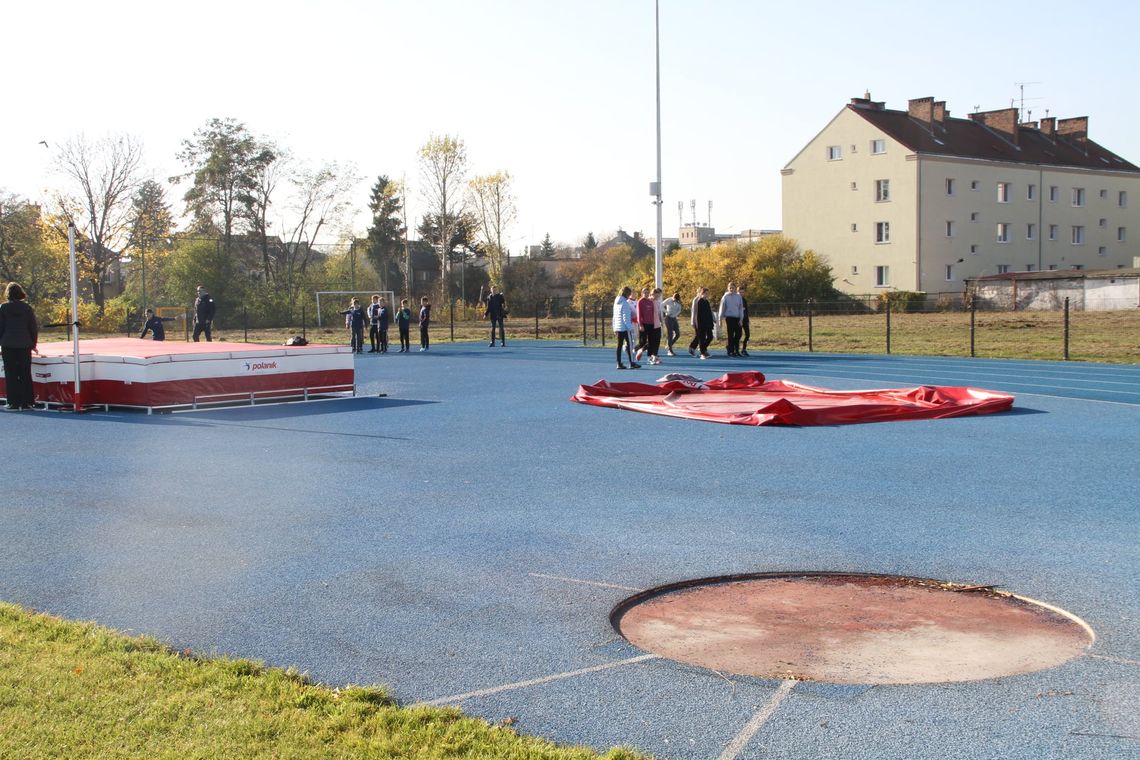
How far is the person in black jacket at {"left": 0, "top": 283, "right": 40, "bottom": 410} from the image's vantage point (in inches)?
629

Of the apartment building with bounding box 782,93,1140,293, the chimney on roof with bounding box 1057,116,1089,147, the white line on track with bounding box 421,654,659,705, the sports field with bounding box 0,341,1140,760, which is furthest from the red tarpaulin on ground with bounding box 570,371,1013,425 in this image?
the chimney on roof with bounding box 1057,116,1089,147

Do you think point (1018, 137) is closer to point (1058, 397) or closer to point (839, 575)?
point (1058, 397)

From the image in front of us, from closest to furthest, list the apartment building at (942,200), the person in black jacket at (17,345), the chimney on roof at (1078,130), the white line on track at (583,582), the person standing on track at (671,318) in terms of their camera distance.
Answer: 1. the white line on track at (583,582)
2. the person in black jacket at (17,345)
3. the person standing on track at (671,318)
4. the apartment building at (942,200)
5. the chimney on roof at (1078,130)

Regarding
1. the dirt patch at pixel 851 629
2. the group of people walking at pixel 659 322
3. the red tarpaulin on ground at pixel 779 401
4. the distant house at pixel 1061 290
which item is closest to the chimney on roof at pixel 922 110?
the distant house at pixel 1061 290

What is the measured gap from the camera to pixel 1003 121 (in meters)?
64.4

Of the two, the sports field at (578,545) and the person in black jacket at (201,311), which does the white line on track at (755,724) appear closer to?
the sports field at (578,545)

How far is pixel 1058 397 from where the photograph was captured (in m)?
16.7

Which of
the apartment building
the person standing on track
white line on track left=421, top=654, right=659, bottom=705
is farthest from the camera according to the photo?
the apartment building

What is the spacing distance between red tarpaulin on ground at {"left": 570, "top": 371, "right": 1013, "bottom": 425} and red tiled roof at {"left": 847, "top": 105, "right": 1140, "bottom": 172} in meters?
44.6

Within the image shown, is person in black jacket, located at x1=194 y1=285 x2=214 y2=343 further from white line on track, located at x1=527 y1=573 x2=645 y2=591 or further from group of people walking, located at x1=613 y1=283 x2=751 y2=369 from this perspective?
white line on track, located at x1=527 y1=573 x2=645 y2=591

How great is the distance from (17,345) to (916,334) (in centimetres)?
2701

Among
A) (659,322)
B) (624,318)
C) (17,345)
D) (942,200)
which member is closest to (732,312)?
(659,322)

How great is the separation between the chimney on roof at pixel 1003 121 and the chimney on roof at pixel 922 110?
6231 mm

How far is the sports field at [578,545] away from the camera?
4.32 metres
